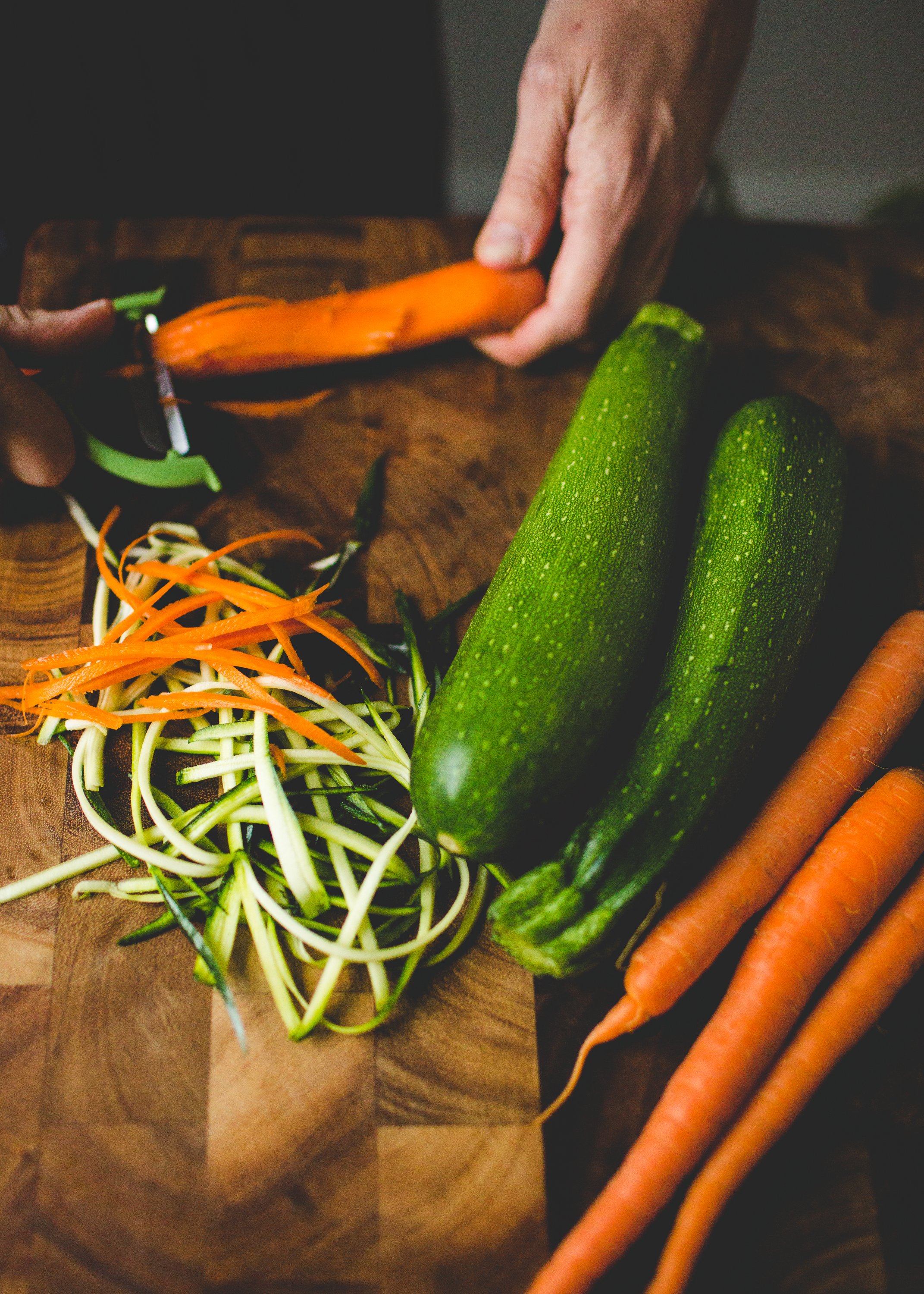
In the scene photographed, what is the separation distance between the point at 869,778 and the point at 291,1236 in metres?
1.39

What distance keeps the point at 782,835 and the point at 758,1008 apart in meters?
0.32

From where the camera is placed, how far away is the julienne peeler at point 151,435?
6.45 ft

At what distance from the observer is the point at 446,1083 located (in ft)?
4.92

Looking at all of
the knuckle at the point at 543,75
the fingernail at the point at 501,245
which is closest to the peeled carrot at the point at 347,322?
the fingernail at the point at 501,245

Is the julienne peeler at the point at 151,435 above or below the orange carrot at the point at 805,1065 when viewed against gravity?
above

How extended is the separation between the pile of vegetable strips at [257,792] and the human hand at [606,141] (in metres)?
0.98

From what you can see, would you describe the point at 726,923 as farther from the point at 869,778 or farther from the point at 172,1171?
the point at 172,1171

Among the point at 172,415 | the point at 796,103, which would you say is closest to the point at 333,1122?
the point at 172,415

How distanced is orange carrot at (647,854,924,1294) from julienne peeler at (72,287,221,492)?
1.67 m

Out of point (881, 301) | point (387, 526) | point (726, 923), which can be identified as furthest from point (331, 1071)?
point (881, 301)

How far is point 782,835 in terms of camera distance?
1640mm

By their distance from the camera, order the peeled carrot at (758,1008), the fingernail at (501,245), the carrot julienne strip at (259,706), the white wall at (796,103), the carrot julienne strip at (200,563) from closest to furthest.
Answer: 1. the peeled carrot at (758,1008)
2. the carrot julienne strip at (259,706)
3. the carrot julienne strip at (200,563)
4. the fingernail at (501,245)
5. the white wall at (796,103)

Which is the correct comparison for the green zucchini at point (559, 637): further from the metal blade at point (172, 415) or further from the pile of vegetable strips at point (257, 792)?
the metal blade at point (172, 415)

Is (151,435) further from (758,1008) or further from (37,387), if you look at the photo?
(758,1008)
